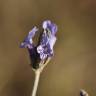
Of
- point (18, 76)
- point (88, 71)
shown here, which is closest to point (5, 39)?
point (18, 76)

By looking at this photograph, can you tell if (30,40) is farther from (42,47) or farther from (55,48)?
(55,48)

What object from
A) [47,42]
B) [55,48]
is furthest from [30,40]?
[55,48]

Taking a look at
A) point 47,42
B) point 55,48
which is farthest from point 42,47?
point 55,48

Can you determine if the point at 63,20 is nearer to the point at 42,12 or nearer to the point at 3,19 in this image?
the point at 42,12

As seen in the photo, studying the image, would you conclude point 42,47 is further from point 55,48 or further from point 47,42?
point 55,48

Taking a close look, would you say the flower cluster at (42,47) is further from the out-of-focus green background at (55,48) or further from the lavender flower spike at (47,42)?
the out-of-focus green background at (55,48)

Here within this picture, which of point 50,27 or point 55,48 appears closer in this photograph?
point 50,27

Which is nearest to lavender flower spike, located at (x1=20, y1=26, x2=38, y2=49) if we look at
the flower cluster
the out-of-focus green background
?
the flower cluster

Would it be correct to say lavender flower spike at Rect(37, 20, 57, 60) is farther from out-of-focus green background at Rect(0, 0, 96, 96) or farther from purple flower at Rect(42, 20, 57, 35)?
out-of-focus green background at Rect(0, 0, 96, 96)
